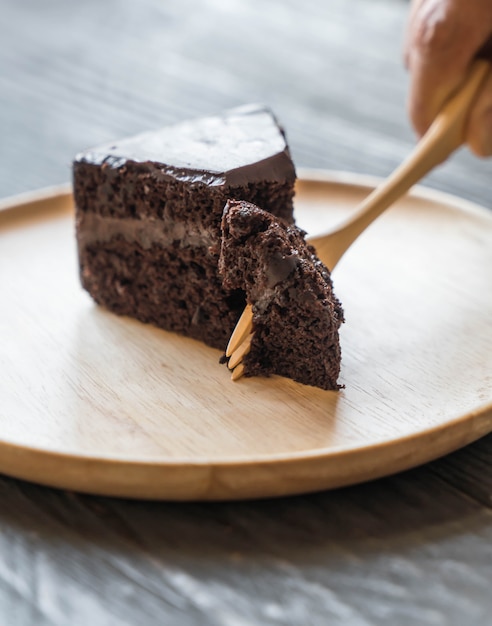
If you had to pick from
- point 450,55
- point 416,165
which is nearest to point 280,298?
point 416,165

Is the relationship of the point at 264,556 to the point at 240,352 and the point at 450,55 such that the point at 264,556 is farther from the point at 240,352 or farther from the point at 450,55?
the point at 450,55

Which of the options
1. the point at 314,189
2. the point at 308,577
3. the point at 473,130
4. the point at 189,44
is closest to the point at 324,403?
the point at 308,577

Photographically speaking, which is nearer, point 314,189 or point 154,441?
point 154,441

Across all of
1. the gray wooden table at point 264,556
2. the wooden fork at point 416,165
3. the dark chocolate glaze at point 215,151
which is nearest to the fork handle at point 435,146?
the wooden fork at point 416,165

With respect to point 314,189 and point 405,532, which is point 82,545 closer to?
point 405,532

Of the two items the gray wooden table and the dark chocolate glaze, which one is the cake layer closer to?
the dark chocolate glaze

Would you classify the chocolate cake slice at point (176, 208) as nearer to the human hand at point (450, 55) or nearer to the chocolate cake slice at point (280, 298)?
the chocolate cake slice at point (280, 298)
